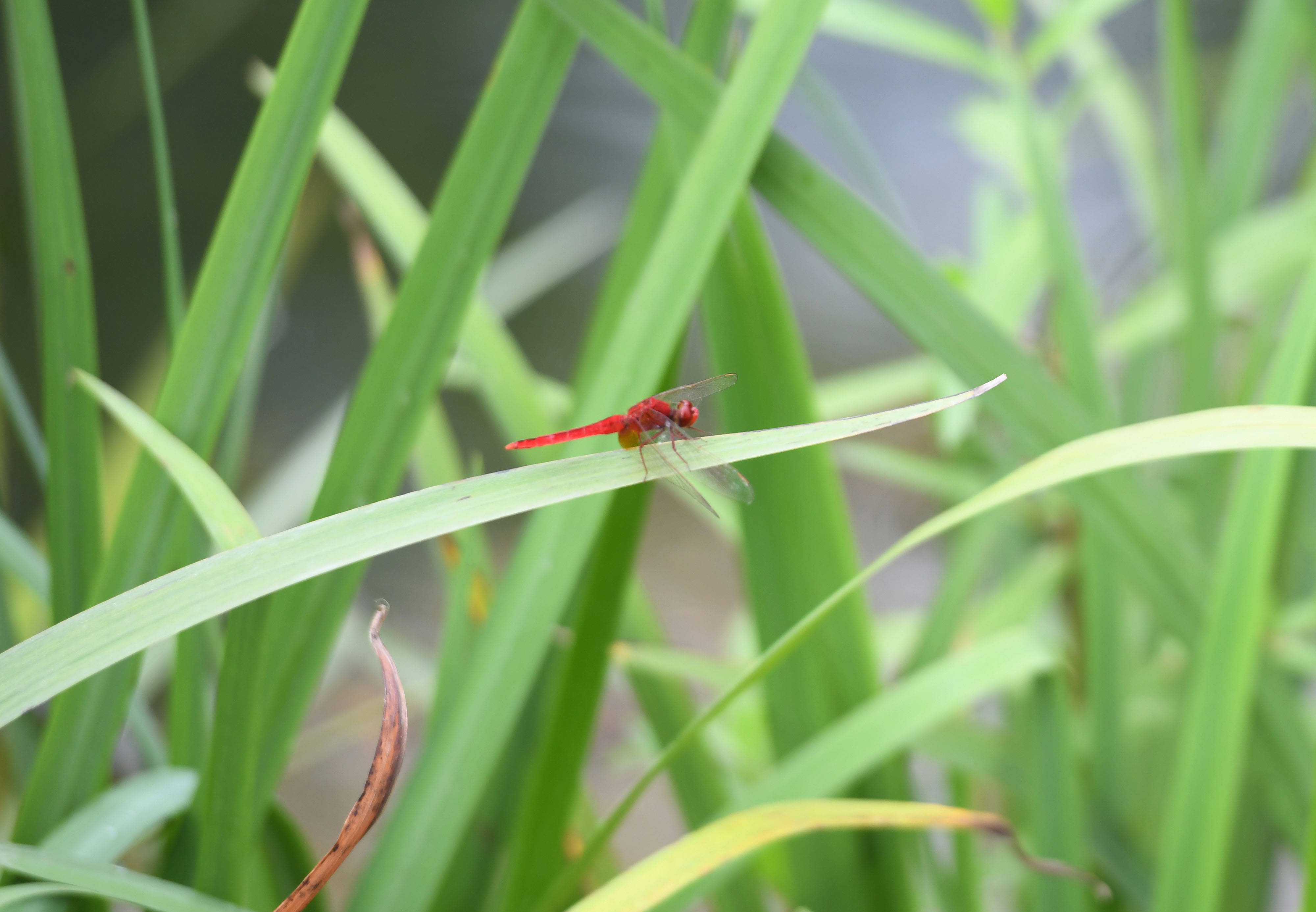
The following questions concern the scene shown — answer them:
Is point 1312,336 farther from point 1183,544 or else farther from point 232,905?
point 232,905

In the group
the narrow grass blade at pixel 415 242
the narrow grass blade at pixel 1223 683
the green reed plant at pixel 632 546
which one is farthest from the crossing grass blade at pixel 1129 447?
the narrow grass blade at pixel 415 242

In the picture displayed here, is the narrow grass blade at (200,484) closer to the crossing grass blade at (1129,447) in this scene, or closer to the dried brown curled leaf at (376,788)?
the dried brown curled leaf at (376,788)

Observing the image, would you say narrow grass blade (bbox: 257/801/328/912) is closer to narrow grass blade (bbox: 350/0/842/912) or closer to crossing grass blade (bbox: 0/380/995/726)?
narrow grass blade (bbox: 350/0/842/912)

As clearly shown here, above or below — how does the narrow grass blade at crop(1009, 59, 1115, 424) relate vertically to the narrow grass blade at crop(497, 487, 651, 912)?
above

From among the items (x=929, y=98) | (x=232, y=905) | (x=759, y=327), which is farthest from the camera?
(x=929, y=98)

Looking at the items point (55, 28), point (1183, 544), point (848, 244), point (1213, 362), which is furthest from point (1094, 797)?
point (55, 28)

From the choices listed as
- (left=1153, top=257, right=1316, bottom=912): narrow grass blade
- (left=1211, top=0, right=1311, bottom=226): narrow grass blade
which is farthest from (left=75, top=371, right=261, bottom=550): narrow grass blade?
(left=1211, top=0, right=1311, bottom=226): narrow grass blade
